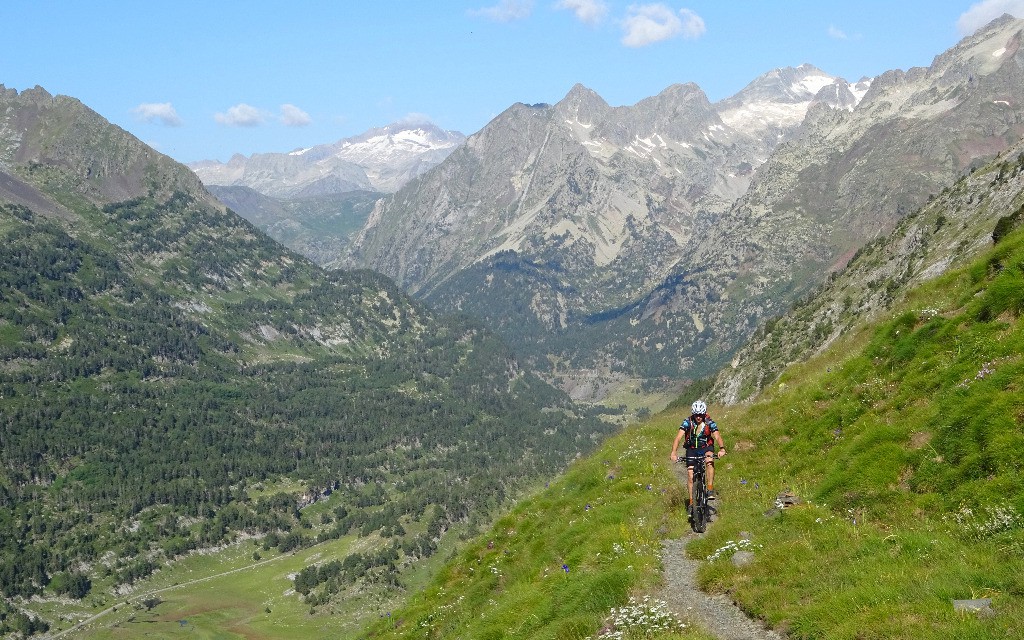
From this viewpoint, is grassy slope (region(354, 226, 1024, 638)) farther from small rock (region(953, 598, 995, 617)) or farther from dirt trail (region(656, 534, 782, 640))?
dirt trail (region(656, 534, 782, 640))

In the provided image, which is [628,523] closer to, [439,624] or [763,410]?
[439,624]

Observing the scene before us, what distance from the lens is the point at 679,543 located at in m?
26.1

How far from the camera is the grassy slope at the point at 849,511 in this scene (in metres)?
16.8

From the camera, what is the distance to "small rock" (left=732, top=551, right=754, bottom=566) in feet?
72.7

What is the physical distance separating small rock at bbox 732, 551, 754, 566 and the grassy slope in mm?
299

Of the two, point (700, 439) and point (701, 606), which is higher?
point (700, 439)

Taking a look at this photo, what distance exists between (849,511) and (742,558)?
391cm

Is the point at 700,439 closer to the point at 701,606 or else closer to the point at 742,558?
the point at 742,558

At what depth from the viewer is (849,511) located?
22891 millimetres

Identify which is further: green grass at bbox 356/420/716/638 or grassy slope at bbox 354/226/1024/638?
green grass at bbox 356/420/716/638

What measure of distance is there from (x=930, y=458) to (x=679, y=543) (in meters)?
8.95

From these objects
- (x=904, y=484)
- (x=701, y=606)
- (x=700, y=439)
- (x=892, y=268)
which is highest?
(x=892, y=268)

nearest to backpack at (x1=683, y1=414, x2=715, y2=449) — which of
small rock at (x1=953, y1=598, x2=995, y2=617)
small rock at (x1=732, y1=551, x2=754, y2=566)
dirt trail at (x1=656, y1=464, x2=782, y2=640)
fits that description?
dirt trail at (x1=656, y1=464, x2=782, y2=640)

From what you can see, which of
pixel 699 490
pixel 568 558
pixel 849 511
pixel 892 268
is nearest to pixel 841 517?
pixel 849 511
